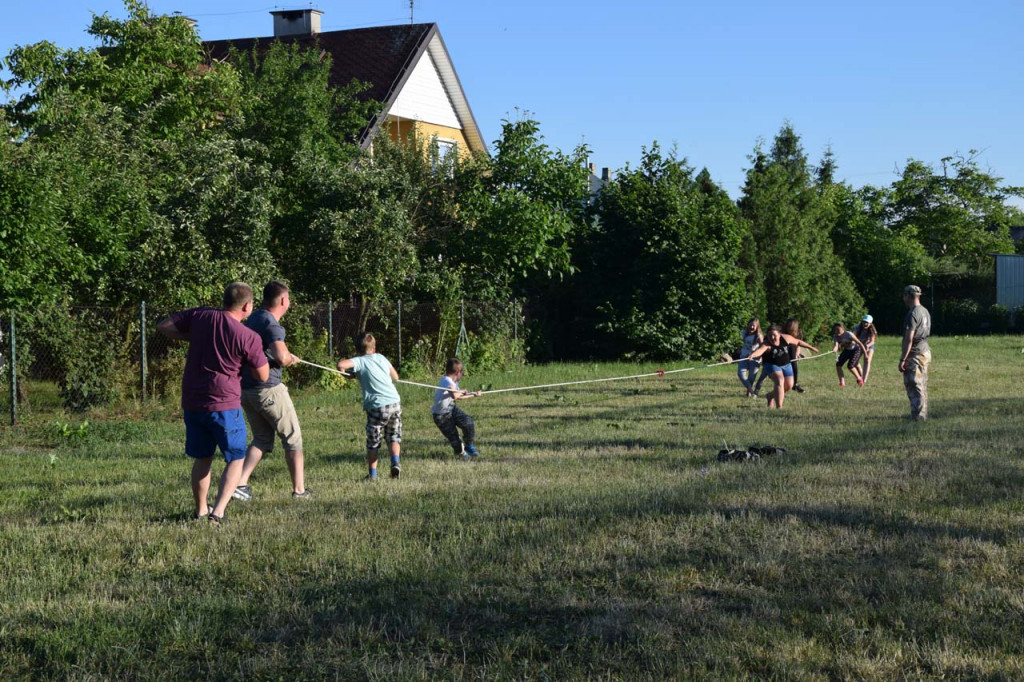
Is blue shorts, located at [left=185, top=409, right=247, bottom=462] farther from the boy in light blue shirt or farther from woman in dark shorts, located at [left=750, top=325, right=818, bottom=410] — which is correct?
woman in dark shorts, located at [left=750, top=325, right=818, bottom=410]

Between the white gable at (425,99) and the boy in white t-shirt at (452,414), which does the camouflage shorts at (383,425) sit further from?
the white gable at (425,99)

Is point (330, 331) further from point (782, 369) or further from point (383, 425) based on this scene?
point (383, 425)

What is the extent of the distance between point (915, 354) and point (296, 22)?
2869 cm

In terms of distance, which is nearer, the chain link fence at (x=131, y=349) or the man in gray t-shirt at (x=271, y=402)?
the man in gray t-shirt at (x=271, y=402)

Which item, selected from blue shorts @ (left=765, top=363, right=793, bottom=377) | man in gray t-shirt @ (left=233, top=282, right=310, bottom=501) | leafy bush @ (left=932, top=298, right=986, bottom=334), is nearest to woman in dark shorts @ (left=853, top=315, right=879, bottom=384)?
blue shorts @ (left=765, top=363, right=793, bottom=377)

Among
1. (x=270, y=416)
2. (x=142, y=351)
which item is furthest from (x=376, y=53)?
(x=270, y=416)

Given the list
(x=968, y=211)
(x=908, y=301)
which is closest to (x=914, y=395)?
(x=908, y=301)

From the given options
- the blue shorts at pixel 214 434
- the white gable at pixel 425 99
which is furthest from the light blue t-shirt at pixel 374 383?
the white gable at pixel 425 99

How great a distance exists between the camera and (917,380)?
13.4 m

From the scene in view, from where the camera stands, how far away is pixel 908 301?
44.2 feet

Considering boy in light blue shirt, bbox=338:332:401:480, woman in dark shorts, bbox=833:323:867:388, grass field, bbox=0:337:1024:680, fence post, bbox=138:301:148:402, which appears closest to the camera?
grass field, bbox=0:337:1024:680

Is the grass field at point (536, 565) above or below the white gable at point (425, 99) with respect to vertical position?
below

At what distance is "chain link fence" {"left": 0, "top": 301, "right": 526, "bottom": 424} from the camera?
14.3m

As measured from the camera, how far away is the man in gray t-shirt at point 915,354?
13.3 m
